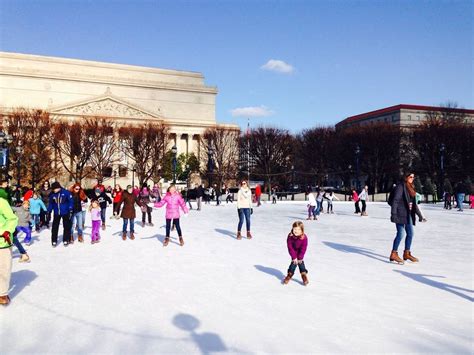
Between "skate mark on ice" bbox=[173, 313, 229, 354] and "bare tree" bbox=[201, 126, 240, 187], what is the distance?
45009mm

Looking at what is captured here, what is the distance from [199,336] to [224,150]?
4862 cm

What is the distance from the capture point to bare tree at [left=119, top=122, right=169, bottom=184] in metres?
46.9

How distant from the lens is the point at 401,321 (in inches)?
193

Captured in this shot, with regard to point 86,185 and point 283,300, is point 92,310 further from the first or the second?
point 86,185

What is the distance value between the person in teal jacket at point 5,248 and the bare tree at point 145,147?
40.4 metres

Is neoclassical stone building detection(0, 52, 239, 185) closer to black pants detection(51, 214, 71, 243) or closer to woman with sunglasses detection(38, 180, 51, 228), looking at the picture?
woman with sunglasses detection(38, 180, 51, 228)

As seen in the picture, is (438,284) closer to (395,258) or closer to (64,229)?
(395,258)

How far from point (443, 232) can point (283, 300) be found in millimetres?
9759

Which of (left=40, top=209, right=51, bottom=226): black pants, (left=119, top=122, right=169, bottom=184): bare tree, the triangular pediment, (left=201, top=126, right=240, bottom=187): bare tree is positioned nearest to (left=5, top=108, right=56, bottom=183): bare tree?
(left=119, top=122, right=169, bottom=184): bare tree

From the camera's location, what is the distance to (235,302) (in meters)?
5.67

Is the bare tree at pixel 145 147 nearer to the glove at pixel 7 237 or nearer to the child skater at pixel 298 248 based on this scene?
the child skater at pixel 298 248

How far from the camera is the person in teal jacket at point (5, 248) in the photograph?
5.60 meters

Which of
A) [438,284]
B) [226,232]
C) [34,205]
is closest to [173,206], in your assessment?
[226,232]

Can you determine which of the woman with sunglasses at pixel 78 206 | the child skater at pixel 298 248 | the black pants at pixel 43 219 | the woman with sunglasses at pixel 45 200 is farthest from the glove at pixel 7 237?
the black pants at pixel 43 219
